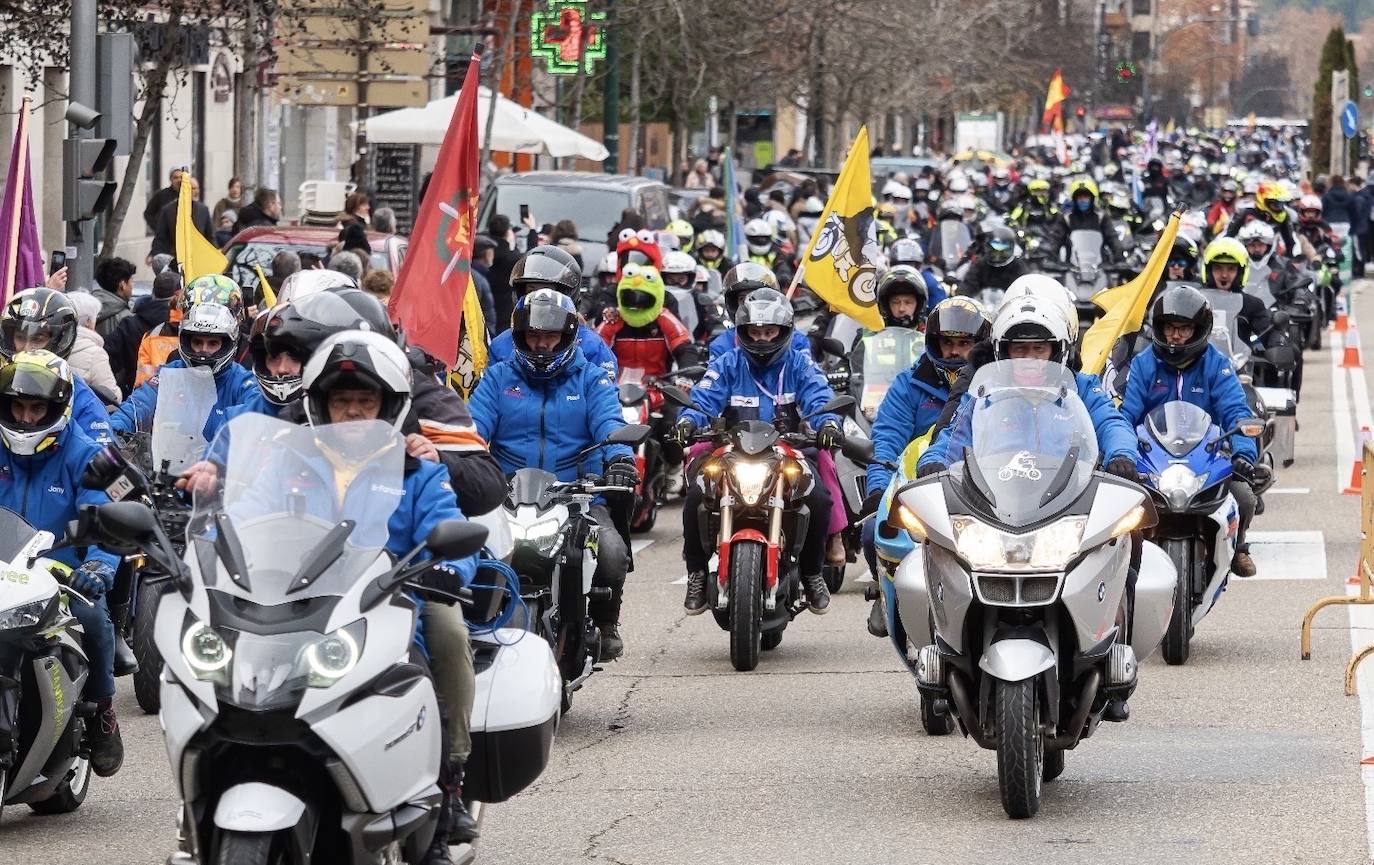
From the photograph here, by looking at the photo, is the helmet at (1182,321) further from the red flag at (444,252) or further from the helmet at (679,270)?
the helmet at (679,270)

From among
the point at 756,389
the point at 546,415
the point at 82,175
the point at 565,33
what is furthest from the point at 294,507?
the point at 565,33

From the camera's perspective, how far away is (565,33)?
3397 cm

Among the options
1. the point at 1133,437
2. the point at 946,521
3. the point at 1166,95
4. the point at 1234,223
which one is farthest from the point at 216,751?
the point at 1166,95

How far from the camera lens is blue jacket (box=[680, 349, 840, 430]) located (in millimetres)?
12453

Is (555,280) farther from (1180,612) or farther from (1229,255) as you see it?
(1229,255)

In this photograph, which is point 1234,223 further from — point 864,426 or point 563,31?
point 864,426

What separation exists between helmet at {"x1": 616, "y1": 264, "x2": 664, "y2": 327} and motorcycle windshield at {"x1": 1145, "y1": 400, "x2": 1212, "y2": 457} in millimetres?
4365

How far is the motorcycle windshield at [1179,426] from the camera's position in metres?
11.9

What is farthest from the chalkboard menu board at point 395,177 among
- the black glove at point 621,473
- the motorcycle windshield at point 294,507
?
the motorcycle windshield at point 294,507

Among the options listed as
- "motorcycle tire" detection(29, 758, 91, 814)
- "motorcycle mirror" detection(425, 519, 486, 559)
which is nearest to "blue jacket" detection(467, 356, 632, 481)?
"motorcycle tire" detection(29, 758, 91, 814)

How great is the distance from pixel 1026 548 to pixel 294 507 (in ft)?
8.84

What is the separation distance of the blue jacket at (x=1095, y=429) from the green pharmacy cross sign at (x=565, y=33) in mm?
24311

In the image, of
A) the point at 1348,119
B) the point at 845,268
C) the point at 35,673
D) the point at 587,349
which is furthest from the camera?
the point at 1348,119

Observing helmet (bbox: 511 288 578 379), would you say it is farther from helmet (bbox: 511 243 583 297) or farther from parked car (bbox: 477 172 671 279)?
parked car (bbox: 477 172 671 279)
